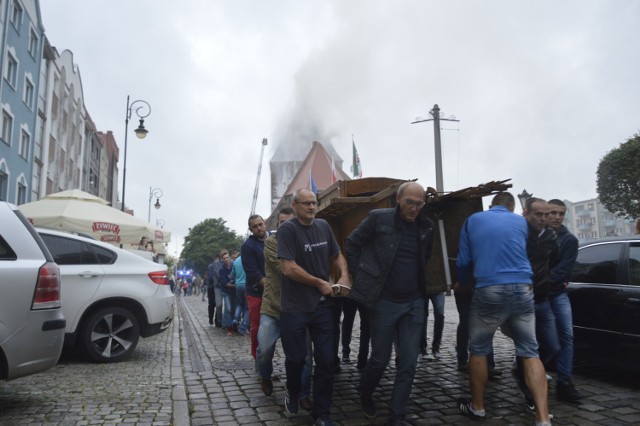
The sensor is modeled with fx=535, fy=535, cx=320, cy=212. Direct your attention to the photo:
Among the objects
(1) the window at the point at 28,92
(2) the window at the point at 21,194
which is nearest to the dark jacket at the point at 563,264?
(2) the window at the point at 21,194

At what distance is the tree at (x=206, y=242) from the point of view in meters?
76.9

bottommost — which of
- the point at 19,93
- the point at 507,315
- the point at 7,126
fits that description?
the point at 507,315

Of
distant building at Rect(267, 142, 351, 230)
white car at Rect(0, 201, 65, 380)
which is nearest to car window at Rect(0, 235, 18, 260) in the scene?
white car at Rect(0, 201, 65, 380)

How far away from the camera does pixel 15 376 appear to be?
4.15m

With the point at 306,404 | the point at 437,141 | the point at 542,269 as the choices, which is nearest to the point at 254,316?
the point at 306,404

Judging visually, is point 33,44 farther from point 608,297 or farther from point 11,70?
point 608,297

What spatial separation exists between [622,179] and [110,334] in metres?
37.4

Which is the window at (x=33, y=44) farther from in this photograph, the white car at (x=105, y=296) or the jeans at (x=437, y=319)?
the jeans at (x=437, y=319)

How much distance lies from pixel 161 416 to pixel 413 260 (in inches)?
97.0

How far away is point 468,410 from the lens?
4309mm

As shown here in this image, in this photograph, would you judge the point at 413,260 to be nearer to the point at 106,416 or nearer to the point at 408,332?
the point at 408,332

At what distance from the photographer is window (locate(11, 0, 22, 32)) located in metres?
23.3

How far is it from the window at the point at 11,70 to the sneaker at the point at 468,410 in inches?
954

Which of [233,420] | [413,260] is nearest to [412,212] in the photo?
[413,260]
